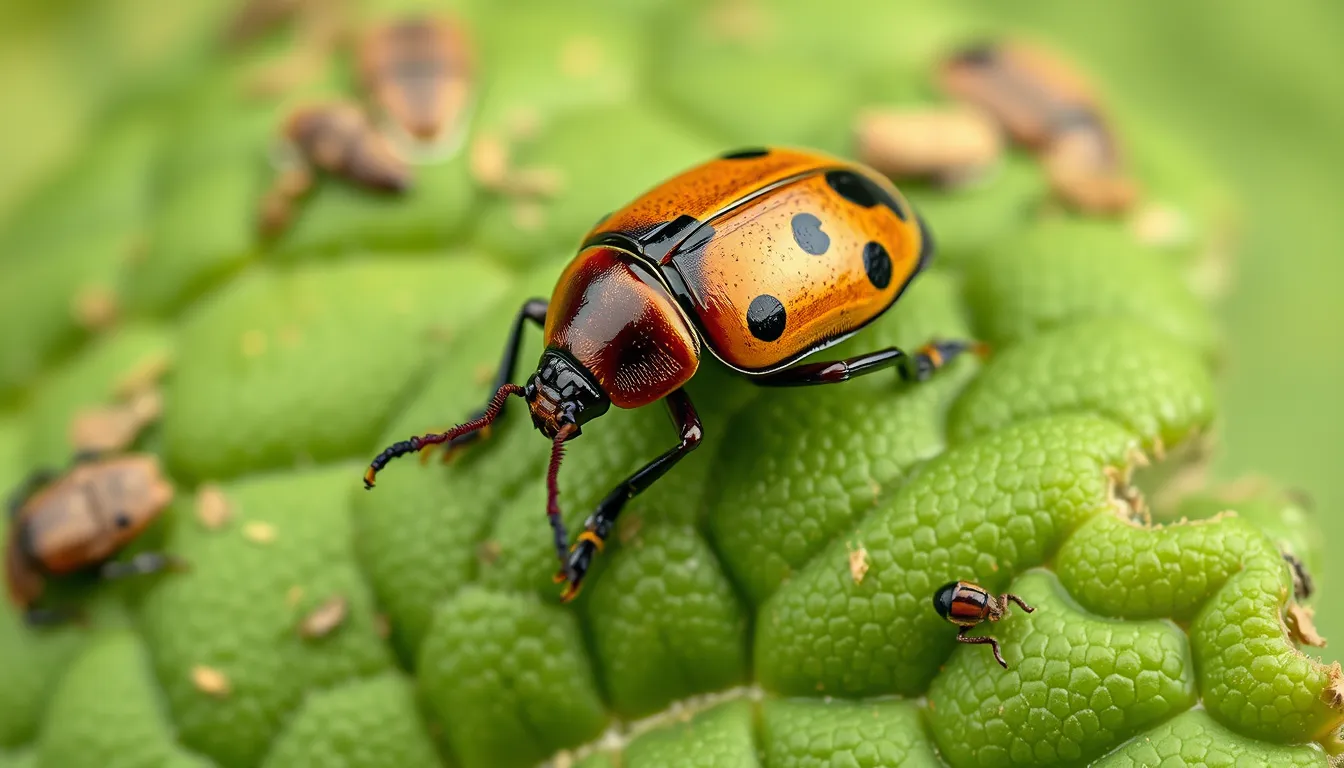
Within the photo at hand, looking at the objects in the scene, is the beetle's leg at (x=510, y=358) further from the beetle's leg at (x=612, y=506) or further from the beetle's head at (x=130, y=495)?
the beetle's head at (x=130, y=495)

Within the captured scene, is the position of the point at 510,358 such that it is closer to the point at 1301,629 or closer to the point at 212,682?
the point at 212,682

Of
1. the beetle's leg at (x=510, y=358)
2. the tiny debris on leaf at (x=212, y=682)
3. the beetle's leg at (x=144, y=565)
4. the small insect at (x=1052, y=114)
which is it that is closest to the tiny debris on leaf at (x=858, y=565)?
the beetle's leg at (x=510, y=358)

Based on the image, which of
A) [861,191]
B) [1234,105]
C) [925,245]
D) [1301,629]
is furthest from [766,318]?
[1234,105]

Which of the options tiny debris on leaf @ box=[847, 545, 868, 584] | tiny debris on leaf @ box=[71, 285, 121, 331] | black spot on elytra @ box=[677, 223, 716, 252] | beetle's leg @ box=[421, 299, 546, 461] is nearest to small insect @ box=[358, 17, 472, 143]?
beetle's leg @ box=[421, 299, 546, 461]

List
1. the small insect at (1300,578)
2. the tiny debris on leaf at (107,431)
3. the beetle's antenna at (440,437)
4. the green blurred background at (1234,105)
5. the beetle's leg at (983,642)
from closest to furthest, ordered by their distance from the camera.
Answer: the beetle's leg at (983,642)
the small insect at (1300,578)
the beetle's antenna at (440,437)
the tiny debris on leaf at (107,431)
the green blurred background at (1234,105)

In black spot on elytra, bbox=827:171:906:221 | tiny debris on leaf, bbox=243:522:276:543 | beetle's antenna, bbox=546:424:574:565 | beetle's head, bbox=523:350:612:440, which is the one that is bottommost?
beetle's antenna, bbox=546:424:574:565

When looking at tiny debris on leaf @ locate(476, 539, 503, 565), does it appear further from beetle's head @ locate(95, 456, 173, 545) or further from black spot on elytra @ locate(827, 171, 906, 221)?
black spot on elytra @ locate(827, 171, 906, 221)
